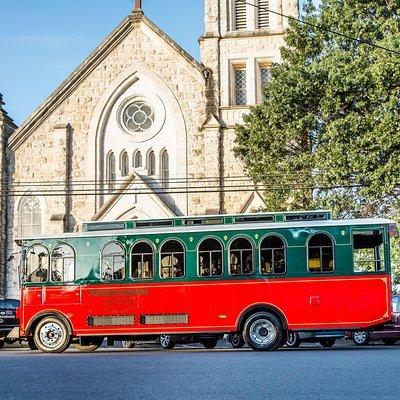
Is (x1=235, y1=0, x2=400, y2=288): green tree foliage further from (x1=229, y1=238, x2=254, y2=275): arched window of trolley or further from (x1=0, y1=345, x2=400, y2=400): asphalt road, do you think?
(x1=0, y1=345, x2=400, y2=400): asphalt road

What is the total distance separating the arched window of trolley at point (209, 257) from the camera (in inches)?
750

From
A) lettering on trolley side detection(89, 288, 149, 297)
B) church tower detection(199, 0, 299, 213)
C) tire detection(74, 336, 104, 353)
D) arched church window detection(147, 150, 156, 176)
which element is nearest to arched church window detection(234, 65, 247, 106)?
church tower detection(199, 0, 299, 213)

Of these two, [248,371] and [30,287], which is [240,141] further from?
[248,371]

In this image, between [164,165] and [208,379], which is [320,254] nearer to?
[208,379]

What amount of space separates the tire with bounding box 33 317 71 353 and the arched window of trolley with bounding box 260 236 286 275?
16.4 feet

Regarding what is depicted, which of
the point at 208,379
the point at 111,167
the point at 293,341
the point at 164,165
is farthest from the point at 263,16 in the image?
the point at 208,379

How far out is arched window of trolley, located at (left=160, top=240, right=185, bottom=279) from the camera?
62.9 ft

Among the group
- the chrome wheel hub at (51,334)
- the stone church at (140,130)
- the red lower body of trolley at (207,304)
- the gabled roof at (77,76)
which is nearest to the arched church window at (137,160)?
the stone church at (140,130)

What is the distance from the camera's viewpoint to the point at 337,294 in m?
18.4

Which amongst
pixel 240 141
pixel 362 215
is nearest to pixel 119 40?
pixel 240 141

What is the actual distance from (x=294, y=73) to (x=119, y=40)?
1285cm

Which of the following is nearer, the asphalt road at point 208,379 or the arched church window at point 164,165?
the asphalt road at point 208,379

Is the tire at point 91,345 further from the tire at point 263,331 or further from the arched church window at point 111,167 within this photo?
the arched church window at point 111,167

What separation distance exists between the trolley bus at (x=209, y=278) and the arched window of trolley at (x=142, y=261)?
0.08 ft
